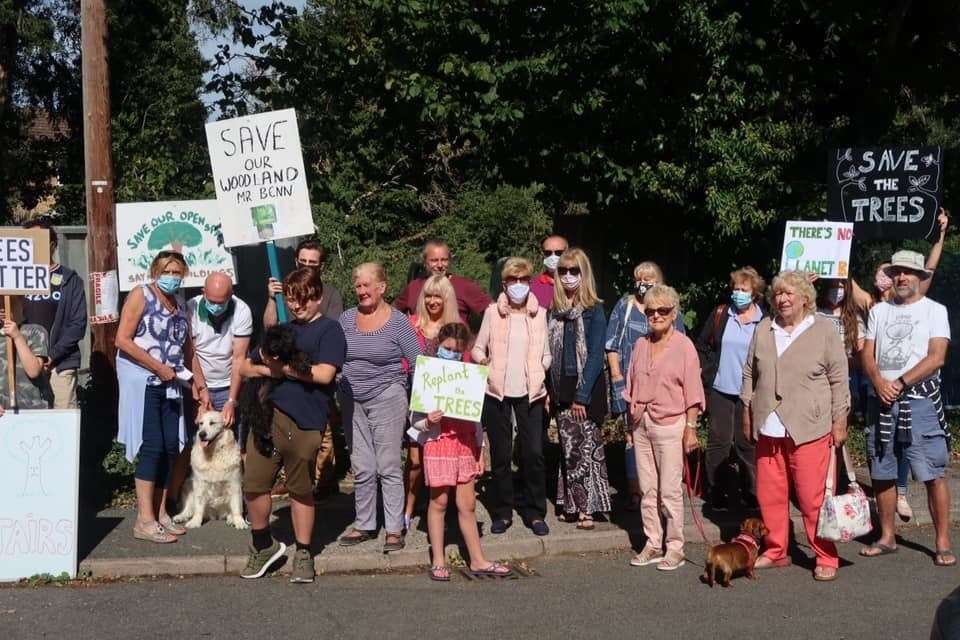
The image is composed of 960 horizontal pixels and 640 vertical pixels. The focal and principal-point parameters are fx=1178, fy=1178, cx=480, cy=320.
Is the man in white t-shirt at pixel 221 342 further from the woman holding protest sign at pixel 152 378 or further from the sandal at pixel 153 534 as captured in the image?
the sandal at pixel 153 534

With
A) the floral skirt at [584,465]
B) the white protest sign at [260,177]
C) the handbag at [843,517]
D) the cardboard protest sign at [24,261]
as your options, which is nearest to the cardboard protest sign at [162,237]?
the white protest sign at [260,177]

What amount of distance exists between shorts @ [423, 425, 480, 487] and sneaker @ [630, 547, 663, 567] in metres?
1.32

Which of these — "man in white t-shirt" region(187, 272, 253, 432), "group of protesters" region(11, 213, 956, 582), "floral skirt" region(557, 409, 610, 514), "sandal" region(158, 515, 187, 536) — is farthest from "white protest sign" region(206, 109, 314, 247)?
"floral skirt" region(557, 409, 610, 514)

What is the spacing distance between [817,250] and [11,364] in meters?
5.94

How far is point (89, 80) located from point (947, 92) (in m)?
9.80

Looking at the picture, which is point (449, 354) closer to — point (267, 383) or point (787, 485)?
point (267, 383)

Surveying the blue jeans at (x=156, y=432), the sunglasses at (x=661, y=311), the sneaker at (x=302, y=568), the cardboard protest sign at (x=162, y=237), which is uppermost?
the cardboard protest sign at (x=162, y=237)

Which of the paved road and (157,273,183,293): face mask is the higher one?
(157,273,183,293): face mask

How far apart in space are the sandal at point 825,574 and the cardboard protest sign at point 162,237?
5039 mm

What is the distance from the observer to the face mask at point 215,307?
323 inches

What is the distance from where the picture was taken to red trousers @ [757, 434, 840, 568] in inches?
291

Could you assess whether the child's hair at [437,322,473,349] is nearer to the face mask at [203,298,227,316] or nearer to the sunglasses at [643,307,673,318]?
the sunglasses at [643,307,673,318]

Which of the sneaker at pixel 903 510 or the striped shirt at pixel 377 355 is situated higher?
the striped shirt at pixel 377 355

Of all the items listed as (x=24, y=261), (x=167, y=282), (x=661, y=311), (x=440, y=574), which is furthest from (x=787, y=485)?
(x=24, y=261)
